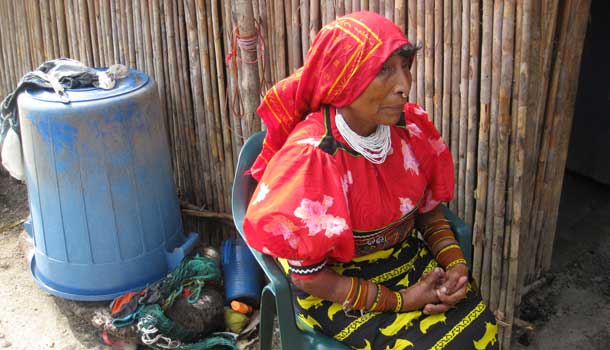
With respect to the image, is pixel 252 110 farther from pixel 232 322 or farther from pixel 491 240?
pixel 491 240

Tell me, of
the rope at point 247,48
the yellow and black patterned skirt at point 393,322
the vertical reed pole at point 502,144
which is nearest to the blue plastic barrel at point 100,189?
the rope at point 247,48

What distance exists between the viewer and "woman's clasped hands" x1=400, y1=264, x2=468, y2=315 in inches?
90.3

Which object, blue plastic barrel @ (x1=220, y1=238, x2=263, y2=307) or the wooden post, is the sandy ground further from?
the wooden post

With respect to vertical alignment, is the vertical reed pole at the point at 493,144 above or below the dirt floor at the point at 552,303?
above

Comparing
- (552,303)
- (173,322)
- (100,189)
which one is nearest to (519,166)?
(552,303)

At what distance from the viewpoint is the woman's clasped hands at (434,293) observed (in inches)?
90.3

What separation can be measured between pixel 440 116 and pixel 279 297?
1203 millimetres

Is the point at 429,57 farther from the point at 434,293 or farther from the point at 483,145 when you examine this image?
the point at 434,293

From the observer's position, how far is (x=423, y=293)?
231 centimetres

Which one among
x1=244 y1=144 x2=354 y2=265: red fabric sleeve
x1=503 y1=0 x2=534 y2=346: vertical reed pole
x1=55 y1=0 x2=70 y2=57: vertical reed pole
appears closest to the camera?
x1=244 y1=144 x2=354 y2=265: red fabric sleeve

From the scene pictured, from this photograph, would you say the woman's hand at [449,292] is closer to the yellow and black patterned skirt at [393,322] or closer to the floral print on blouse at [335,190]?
the yellow and black patterned skirt at [393,322]

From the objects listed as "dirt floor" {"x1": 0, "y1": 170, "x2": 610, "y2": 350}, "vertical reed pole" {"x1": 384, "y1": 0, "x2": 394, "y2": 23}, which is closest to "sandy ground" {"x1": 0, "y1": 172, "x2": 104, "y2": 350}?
"dirt floor" {"x1": 0, "y1": 170, "x2": 610, "y2": 350}

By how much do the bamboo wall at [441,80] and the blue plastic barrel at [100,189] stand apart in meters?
0.34

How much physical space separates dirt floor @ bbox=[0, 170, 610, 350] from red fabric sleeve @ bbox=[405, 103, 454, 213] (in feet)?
3.97
